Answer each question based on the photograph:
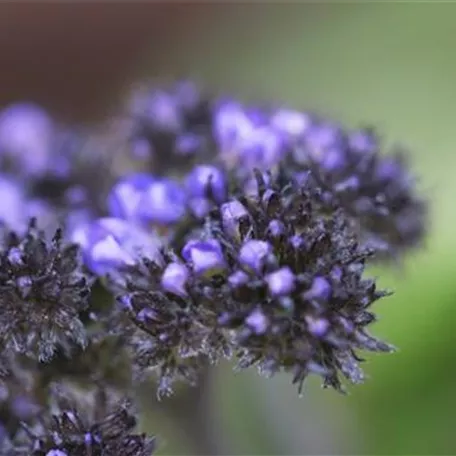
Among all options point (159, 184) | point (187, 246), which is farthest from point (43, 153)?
point (187, 246)

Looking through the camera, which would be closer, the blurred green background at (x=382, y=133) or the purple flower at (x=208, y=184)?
the purple flower at (x=208, y=184)

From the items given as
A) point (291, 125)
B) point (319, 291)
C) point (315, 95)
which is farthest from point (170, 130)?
point (315, 95)

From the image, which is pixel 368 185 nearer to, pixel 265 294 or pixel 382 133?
pixel 265 294

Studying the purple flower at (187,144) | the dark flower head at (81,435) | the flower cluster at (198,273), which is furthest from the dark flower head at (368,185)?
the dark flower head at (81,435)

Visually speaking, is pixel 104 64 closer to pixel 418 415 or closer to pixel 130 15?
pixel 130 15

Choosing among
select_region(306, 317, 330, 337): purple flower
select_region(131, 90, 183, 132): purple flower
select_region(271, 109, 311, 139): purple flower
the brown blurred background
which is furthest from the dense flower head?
the brown blurred background

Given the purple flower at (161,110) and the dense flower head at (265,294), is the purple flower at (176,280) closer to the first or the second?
the dense flower head at (265,294)
